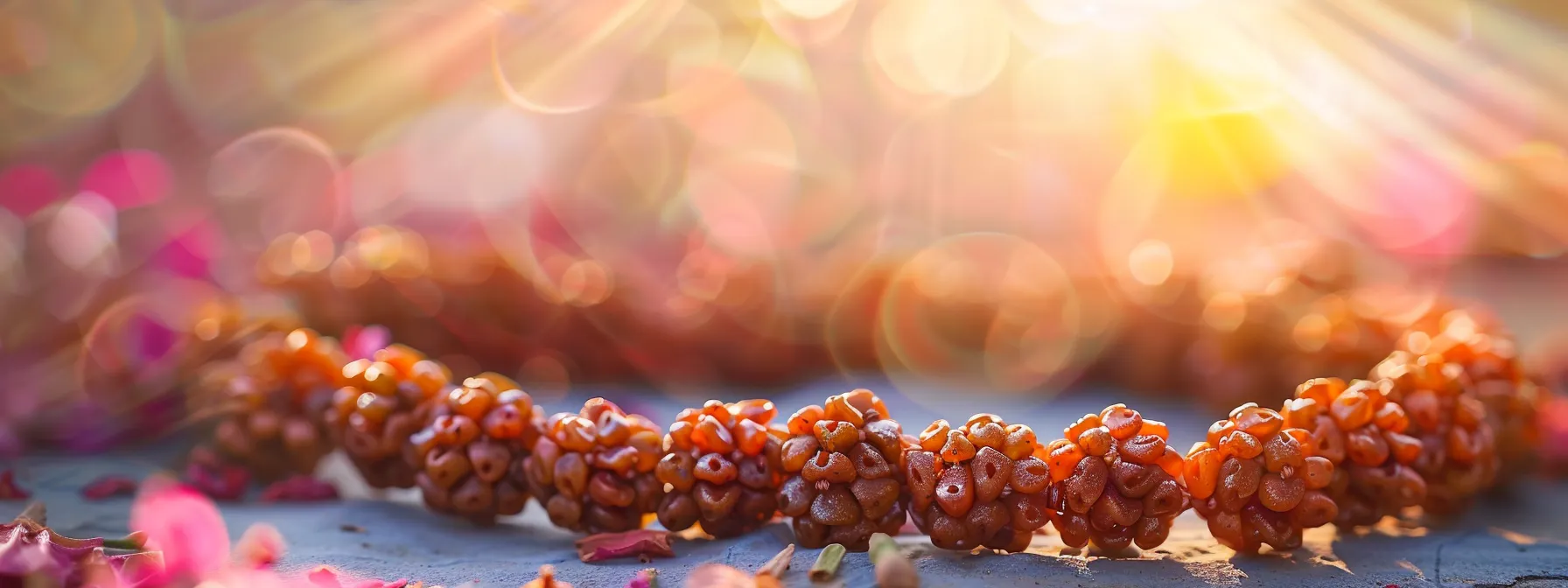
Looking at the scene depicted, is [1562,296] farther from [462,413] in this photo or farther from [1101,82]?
[462,413]

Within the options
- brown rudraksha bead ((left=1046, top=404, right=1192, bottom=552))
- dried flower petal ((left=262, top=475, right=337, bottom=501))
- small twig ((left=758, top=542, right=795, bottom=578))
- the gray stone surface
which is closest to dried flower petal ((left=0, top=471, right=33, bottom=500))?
the gray stone surface

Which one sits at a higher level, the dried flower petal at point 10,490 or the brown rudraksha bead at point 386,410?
the brown rudraksha bead at point 386,410

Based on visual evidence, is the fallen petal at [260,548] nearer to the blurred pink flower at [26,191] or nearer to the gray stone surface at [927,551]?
the gray stone surface at [927,551]

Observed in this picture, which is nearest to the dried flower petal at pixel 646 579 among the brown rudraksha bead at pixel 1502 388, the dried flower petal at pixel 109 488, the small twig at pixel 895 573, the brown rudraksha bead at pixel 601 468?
the brown rudraksha bead at pixel 601 468

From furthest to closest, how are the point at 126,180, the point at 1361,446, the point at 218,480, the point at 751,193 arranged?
the point at 751,193, the point at 126,180, the point at 218,480, the point at 1361,446

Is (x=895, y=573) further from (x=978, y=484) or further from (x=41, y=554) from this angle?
(x=41, y=554)

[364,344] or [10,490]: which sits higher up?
[364,344]

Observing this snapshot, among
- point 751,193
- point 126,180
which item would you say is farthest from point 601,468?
point 751,193
